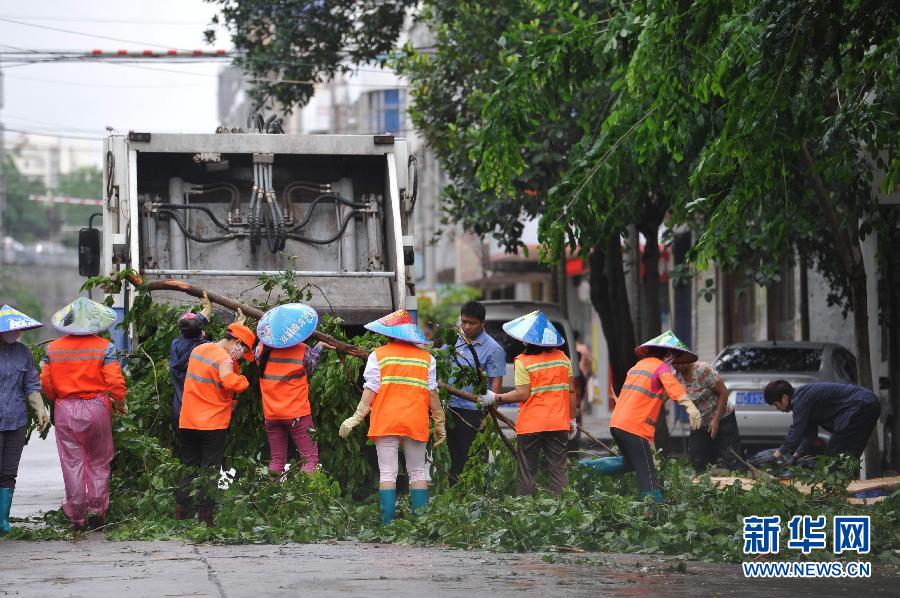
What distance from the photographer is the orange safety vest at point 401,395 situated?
10.4 metres

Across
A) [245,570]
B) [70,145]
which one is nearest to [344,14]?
[245,570]

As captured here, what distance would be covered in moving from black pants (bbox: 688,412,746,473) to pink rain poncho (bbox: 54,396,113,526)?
5805 mm

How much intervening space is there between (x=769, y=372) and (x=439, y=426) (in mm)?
8106

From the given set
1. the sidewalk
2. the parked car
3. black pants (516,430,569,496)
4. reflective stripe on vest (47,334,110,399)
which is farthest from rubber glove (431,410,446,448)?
the parked car

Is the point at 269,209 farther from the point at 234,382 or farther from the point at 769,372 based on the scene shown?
the point at 769,372

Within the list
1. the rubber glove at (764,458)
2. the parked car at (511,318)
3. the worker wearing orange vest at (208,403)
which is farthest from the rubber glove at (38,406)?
the parked car at (511,318)

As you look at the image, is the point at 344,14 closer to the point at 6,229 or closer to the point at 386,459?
the point at 386,459

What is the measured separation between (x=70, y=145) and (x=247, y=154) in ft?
442

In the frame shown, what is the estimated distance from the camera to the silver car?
57.4ft

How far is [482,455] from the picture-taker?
1173cm

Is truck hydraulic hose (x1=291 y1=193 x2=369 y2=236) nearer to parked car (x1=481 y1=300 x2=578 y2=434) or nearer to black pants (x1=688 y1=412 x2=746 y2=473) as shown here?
black pants (x1=688 y1=412 x2=746 y2=473)

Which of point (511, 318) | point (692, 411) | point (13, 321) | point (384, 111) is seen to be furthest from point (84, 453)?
point (384, 111)

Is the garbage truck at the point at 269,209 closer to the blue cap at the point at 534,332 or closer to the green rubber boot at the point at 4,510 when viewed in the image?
the blue cap at the point at 534,332

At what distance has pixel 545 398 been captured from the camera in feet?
37.0
